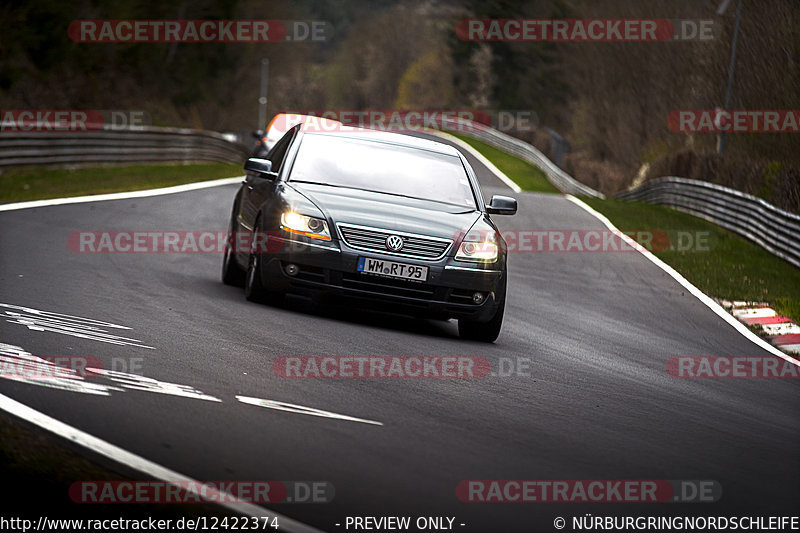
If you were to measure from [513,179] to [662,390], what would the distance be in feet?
145

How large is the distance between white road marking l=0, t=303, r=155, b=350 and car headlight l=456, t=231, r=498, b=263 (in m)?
2.99

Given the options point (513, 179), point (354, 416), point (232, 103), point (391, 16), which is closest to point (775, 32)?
point (513, 179)

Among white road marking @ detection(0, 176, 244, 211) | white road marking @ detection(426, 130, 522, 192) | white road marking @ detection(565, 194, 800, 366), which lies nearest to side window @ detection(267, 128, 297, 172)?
white road marking @ detection(565, 194, 800, 366)

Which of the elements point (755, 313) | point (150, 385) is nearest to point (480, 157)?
point (755, 313)

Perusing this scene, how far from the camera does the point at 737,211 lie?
26.1 metres

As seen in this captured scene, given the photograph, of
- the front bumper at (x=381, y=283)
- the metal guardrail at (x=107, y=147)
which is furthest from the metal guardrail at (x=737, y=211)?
the metal guardrail at (x=107, y=147)

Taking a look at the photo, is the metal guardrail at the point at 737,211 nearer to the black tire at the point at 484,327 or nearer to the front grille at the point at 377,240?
the black tire at the point at 484,327

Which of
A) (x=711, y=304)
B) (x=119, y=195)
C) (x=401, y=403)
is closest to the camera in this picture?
(x=401, y=403)

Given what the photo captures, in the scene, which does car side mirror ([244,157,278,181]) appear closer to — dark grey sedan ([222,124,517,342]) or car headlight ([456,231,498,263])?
dark grey sedan ([222,124,517,342])

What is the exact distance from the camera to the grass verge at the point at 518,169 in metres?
52.1

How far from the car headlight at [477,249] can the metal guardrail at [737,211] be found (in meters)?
12.0

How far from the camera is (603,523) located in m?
4.81

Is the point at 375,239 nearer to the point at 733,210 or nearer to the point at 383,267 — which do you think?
the point at 383,267

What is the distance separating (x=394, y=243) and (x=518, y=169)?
1954 inches
